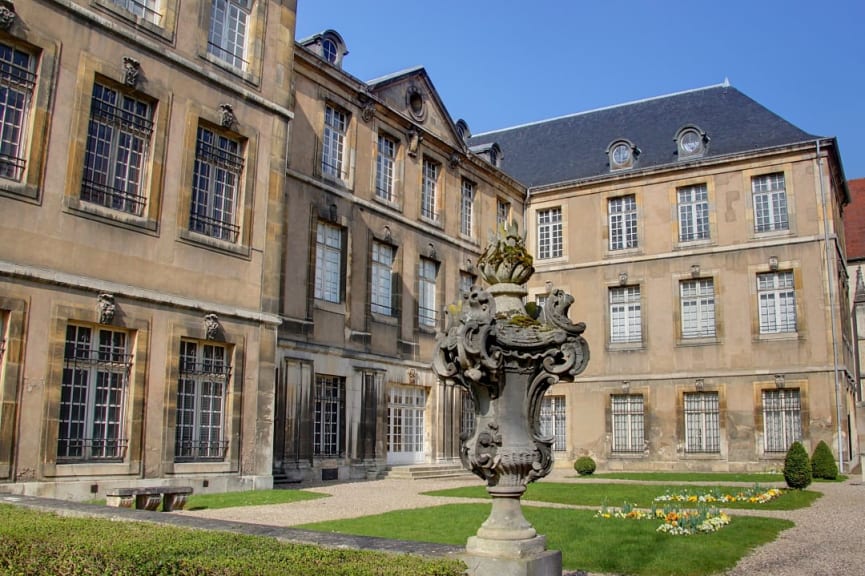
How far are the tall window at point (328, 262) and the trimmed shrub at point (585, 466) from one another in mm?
8604

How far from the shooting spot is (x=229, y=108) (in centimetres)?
1436

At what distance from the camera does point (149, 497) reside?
1033cm

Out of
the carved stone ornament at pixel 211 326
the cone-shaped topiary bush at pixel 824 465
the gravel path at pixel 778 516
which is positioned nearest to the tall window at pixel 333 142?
the carved stone ornament at pixel 211 326

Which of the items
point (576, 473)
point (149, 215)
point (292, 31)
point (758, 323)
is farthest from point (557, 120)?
point (149, 215)

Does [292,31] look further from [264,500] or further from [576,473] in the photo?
[576,473]

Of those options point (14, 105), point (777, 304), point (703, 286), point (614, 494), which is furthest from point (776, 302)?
point (14, 105)

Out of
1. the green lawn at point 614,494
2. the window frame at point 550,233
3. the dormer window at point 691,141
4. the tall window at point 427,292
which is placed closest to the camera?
the green lawn at point 614,494

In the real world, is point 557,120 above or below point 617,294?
above

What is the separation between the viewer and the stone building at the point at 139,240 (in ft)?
36.7

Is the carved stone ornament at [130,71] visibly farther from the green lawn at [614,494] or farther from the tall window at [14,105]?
the green lawn at [614,494]

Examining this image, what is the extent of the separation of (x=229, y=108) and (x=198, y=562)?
11.4 metres

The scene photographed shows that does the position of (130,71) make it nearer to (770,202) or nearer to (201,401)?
(201,401)

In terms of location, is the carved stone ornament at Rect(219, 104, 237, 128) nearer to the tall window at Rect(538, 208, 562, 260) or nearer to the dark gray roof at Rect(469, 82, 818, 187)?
the tall window at Rect(538, 208, 562, 260)

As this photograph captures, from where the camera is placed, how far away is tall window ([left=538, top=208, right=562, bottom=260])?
87.2ft
